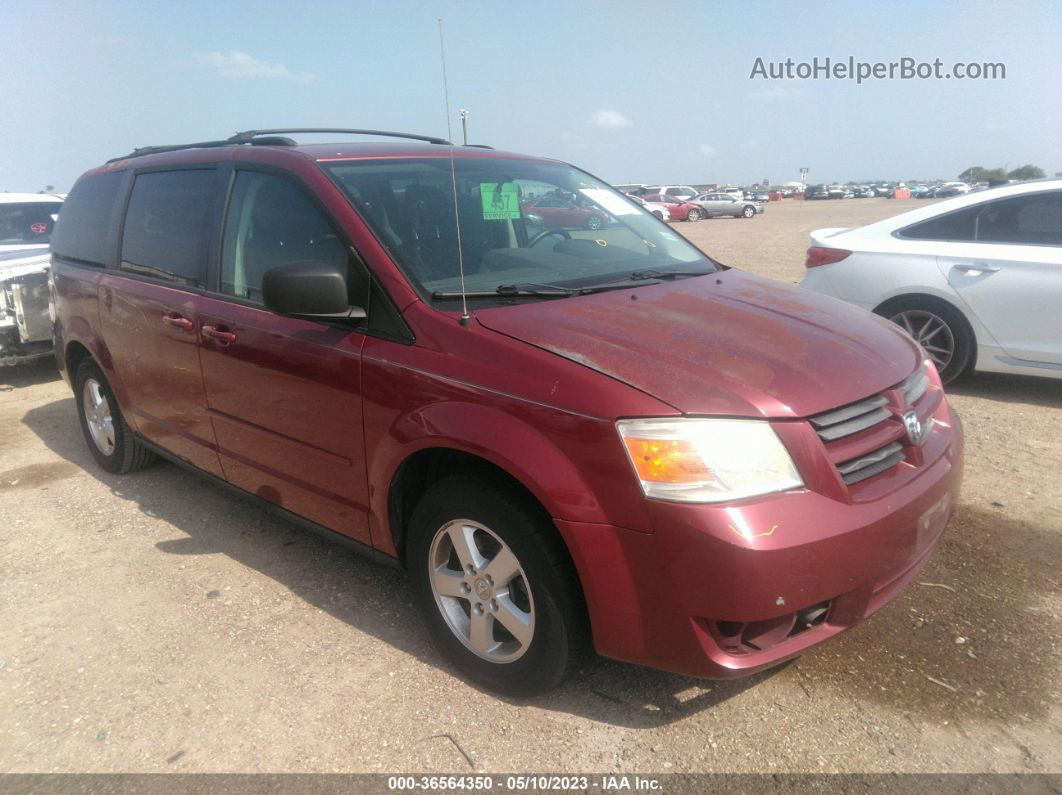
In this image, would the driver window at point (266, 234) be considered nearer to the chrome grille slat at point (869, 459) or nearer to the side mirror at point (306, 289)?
the side mirror at point (306, 289)

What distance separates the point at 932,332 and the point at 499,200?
388cm

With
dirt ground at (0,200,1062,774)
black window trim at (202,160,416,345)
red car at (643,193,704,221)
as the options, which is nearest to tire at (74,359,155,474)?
dirt ground at (0,200,1062,774)

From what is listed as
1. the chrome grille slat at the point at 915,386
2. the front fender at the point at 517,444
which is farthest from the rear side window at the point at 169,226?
the chrome grille slat at the point at 915,386

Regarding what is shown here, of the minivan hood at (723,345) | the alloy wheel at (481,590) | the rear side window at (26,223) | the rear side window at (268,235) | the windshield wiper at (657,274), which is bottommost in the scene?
the alloy wheel at (481,590)

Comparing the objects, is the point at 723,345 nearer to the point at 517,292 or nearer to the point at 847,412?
the point at 847,412

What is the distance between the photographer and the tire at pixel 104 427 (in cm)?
459

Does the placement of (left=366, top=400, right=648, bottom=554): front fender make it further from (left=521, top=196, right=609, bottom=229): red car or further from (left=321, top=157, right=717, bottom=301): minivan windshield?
(left=521, top=196, right=609, bottom=229): red car

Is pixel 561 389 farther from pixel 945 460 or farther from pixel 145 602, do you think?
pixel 145 602

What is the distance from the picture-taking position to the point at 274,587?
3.44 m

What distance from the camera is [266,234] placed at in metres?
3.26

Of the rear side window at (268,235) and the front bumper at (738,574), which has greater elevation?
the rear side window at (268,235)

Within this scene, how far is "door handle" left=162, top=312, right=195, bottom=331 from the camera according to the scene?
11.6 ft

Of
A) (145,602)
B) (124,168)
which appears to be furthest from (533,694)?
(124,168)

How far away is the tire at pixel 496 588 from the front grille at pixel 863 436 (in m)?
0.84
